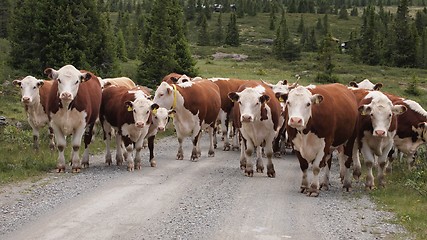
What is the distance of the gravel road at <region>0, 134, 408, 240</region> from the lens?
9400 millimetres

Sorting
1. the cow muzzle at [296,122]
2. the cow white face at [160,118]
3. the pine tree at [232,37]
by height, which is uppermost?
the cow muzzle at [296,122]

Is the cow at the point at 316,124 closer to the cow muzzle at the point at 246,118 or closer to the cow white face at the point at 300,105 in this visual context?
the cow white face at the point at 300,105

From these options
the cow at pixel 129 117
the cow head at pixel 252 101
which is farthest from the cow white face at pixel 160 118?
the cow head at pixel 252 101

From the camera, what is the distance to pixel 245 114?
14.2m

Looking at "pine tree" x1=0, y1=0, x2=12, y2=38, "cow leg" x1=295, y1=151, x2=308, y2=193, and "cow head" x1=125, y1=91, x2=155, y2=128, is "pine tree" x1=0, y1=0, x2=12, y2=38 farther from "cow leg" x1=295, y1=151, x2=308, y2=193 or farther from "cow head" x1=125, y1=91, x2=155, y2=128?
"cow leg" x1=295, y1=151, x2=308, y2=193

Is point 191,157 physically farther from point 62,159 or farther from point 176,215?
point 176,215

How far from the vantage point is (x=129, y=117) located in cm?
1623

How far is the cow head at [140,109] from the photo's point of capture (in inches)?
619

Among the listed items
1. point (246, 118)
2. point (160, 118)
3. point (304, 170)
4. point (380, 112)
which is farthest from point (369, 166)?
point (160, 118)

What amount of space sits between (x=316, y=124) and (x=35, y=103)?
10.5 meters

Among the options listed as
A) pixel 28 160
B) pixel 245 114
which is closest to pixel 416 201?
pixel 245 114

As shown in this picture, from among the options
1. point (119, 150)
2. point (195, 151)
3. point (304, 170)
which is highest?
point (304, 170)

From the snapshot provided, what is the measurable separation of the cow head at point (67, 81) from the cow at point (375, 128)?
6965 mm

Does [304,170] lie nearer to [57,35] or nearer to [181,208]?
[181,208]
